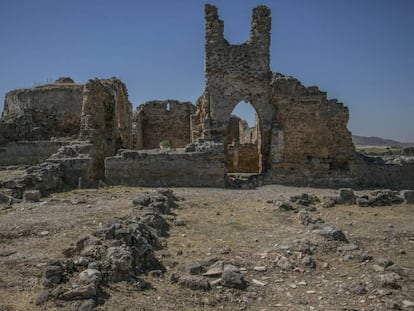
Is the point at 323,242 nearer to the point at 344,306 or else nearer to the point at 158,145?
the point at 344,306

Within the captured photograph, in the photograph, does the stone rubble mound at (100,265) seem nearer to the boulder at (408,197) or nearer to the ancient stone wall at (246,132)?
the boulder at (408,197)

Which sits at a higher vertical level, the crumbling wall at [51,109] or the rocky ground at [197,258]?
the crumbling wall at [51,109]

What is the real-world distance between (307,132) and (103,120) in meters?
10.1

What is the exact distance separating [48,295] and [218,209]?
6890 millimetres

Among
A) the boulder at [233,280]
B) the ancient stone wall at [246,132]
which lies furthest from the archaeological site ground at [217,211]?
the ancient stone wall at [246,132]

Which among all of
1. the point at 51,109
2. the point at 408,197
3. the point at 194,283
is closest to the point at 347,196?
the point at 408,197

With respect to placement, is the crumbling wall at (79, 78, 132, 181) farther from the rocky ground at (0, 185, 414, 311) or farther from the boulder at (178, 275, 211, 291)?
the boulder at (178, 275, 211, 291)

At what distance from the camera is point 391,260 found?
Answer: 708 cm

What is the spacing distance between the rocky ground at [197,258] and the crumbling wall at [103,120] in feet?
26.8

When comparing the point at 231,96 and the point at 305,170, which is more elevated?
the point at 231,96

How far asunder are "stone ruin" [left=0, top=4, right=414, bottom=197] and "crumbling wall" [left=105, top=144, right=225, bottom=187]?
0.12 ft

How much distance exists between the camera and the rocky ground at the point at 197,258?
5383mm

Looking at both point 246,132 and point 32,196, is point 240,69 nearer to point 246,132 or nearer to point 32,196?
point 32,196

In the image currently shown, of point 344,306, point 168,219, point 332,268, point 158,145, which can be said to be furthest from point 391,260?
point 158,145
